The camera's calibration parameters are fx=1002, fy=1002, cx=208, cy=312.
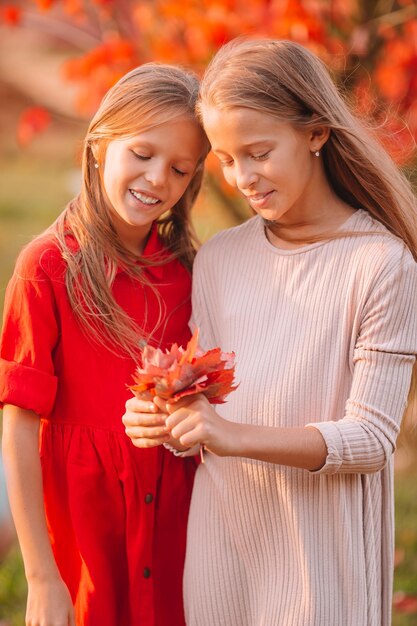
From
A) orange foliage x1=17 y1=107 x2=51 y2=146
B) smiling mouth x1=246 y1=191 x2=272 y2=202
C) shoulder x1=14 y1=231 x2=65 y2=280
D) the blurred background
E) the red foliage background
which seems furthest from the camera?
orange foliage x1=17 y1=107 x2=51 y2=146

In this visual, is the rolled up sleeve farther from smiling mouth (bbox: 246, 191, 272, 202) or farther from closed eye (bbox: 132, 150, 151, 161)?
smiling mouth (bbox: 246, 191, 272, 202)

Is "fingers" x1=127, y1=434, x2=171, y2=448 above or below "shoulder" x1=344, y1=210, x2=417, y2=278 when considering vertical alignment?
below

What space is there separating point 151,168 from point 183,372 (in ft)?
2.26

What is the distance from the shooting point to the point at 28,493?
245cm

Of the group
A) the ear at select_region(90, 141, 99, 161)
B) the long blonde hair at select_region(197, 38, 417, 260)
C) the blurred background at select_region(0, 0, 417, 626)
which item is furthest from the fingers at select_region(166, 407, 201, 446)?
the blurred background at select_region(0, 0, 417, 626)

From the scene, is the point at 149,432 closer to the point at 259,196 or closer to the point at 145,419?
the point at 145,419

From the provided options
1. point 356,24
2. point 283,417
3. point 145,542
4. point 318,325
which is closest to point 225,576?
point 145,542

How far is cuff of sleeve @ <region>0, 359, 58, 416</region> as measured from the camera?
2.44m

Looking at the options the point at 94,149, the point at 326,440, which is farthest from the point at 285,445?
the point at 94,149

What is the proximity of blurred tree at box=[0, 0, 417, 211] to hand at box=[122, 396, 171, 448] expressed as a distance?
6.21ft

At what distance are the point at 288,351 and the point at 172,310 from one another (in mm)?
447

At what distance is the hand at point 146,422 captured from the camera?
85.7 inches

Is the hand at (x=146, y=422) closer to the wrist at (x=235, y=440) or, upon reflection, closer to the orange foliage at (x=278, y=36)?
the wrist at (x=235, y=440)

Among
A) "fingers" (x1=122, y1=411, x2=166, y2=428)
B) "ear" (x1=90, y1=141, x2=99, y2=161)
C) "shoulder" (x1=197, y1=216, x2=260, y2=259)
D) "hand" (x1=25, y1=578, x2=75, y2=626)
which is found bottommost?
"hand" (x1=25, y1=578, x2=75, y2=626)
